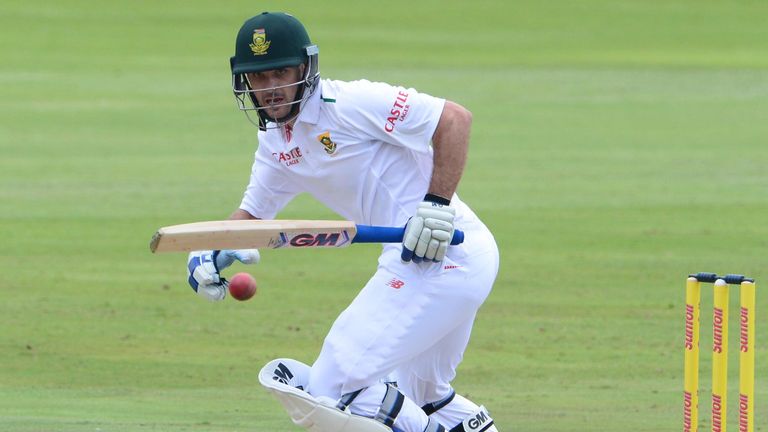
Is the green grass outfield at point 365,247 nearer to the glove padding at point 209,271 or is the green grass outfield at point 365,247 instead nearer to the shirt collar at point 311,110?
the glove padding at point 209,271

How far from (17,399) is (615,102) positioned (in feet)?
50.8

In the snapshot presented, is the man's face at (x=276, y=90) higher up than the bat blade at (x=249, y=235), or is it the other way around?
the man's face at (x=276, y=90)

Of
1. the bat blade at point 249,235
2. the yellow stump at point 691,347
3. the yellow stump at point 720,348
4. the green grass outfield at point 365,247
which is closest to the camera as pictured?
the bat blade at point 249,235

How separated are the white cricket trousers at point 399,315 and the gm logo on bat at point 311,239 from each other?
0.19 m

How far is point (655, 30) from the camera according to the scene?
34781 millimetres

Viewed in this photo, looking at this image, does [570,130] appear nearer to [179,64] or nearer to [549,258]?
[549,258]

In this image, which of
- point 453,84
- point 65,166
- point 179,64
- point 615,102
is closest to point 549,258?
point 65,166

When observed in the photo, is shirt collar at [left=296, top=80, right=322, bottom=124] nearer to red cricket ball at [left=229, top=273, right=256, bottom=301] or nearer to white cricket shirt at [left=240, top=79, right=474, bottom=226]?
white cricket shirt at [left=240, top=79, right=474, bottom=226]

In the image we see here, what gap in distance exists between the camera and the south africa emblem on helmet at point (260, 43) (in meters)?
5.03

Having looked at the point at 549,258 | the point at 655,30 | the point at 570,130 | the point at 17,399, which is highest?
the point at 17,399

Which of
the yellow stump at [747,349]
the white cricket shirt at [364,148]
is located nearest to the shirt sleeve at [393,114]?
the white cricket shirt at [364,148]

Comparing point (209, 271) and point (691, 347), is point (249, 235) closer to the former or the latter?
point (209, 271)

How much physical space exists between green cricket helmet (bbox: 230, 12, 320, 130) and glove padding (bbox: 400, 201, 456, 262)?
0.57 m

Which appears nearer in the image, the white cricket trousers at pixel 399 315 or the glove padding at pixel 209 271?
the white cricket trousers at pixel 399 315
